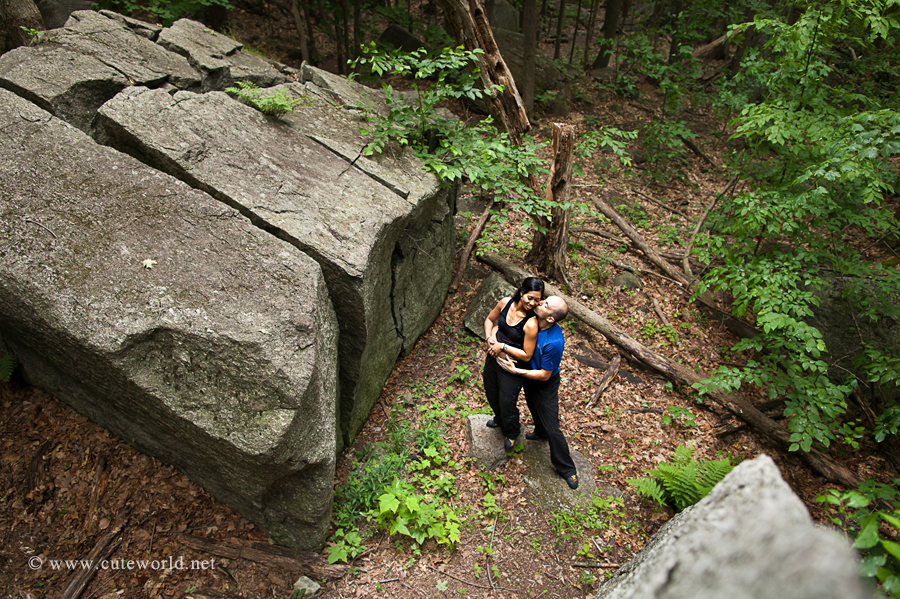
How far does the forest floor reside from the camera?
3834mm

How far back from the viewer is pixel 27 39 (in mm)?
6012

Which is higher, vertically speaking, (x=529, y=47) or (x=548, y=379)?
(x=529, y=47)

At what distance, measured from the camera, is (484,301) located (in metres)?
6.90

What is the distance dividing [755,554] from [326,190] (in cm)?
442

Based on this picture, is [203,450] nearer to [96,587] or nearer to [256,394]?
[256,394]

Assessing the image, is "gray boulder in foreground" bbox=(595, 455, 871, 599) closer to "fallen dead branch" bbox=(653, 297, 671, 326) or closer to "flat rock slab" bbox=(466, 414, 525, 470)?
"flat rock slab" bbox=(466, 414, 525, 470)

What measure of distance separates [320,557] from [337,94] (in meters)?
5.57

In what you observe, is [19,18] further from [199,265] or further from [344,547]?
[344,547]

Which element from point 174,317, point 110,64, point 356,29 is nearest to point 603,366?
point 174,317

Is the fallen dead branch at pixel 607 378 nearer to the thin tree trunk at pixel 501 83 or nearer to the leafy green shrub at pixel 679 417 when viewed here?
the leafy green shrub at pixel 679 417

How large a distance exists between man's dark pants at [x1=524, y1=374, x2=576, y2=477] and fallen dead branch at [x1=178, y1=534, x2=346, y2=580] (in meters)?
2.29

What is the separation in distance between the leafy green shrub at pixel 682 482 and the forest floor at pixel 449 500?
0.25 metres

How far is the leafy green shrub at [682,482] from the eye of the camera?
4.51 metres

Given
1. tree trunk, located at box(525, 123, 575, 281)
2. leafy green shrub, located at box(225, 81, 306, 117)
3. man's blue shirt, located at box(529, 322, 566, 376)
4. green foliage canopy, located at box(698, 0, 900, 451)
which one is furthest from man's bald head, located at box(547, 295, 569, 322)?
leafy green shrub, located at box(225, 81, 306, 117)
